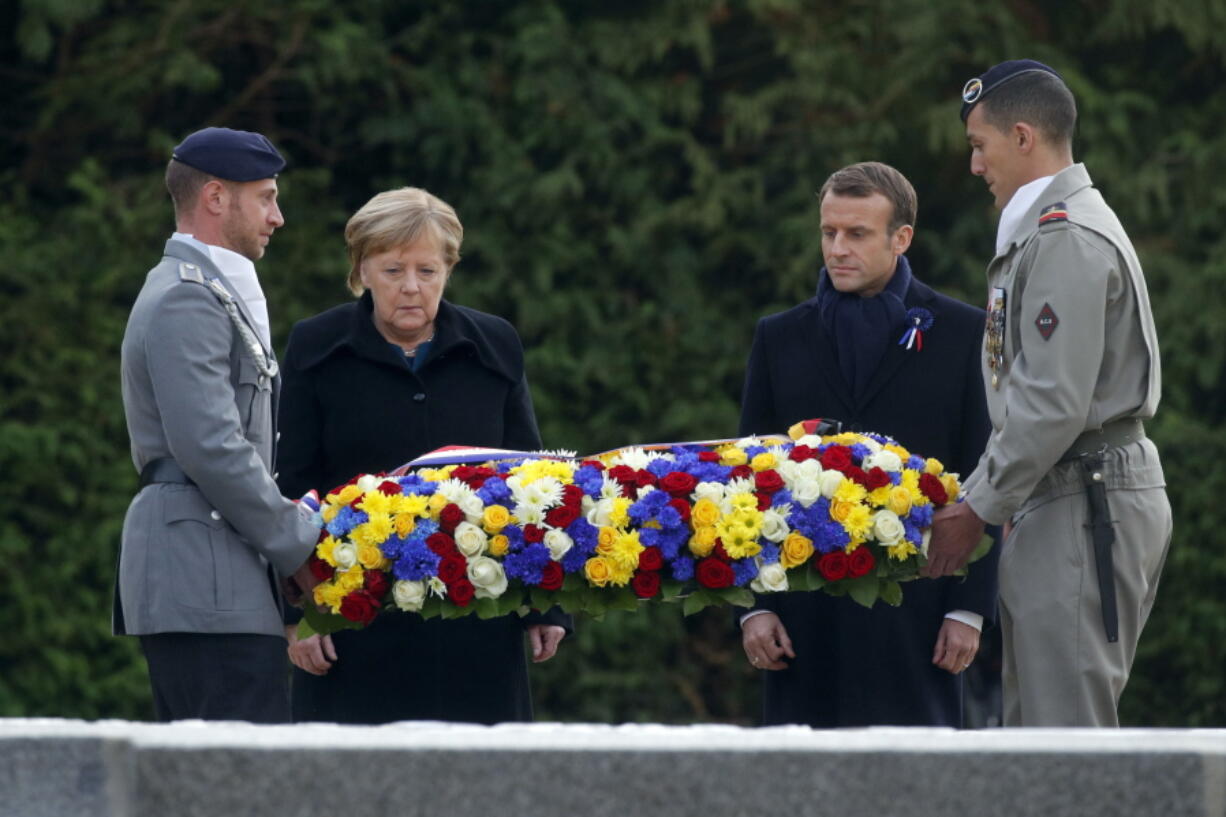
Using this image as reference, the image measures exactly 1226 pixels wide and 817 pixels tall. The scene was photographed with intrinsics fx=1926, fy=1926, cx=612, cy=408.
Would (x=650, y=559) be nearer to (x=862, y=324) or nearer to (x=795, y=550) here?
(x=795, y=550)

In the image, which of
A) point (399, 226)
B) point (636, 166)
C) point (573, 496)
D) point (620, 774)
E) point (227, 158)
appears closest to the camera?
point (620, 774)

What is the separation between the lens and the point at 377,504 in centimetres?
429

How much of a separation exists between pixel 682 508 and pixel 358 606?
75 cm

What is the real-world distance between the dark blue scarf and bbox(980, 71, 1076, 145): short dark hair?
484 mm

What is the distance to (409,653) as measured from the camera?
4.77m

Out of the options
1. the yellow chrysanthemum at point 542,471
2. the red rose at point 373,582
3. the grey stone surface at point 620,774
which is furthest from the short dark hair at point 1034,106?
the grey stone surface at point 620,774

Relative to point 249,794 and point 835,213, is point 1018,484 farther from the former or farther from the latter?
point 249,794

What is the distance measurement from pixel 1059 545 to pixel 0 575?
4.86m

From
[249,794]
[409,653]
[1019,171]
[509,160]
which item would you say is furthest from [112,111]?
[249,794]

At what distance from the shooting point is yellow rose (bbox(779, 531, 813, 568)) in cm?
425

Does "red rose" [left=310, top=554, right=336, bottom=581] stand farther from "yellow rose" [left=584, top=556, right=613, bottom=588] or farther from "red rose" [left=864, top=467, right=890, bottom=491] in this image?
"red rose" [left=864, top=467, right=890, bottom=491]

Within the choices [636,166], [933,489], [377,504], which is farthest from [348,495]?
[636,166]

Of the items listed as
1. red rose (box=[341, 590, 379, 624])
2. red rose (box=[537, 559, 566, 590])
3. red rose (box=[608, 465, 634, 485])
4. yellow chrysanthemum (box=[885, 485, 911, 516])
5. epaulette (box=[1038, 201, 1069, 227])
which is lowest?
red rose (box=[341, 590, 379, 624])

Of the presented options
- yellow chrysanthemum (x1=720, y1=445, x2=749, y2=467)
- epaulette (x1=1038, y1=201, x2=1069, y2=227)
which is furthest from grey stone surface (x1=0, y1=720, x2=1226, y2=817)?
epaulette (x1=1038, y1=201, x2=1069, y2=227)
